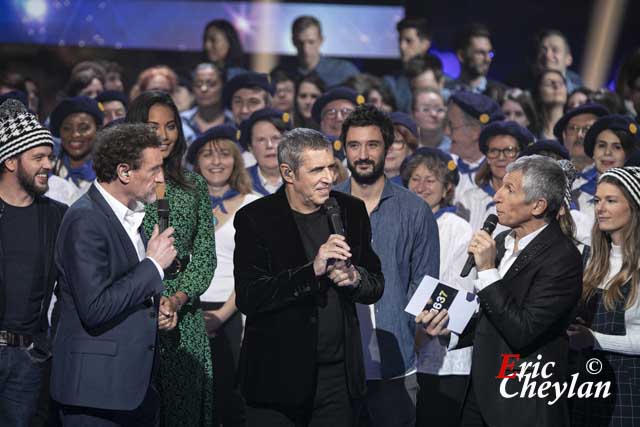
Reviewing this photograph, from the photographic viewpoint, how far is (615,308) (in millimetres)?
4234

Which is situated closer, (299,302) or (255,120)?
(299,302)

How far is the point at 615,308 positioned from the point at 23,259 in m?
2.54

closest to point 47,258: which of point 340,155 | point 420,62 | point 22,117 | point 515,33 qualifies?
point 22,117

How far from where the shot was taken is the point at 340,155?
7012 millimetres

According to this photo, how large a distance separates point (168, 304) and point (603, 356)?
1.90 meters

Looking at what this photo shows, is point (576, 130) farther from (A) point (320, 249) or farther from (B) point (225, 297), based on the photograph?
(A) point (320, 249)

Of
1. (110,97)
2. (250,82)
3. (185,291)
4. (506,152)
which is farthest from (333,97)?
(185,291)

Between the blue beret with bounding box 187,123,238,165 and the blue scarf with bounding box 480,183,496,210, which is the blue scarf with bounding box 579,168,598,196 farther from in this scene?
the blue beret with bounding box 187,123,238,165

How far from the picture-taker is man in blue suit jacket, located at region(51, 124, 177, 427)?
3551mm

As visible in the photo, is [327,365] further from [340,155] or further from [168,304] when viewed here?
[340,155]

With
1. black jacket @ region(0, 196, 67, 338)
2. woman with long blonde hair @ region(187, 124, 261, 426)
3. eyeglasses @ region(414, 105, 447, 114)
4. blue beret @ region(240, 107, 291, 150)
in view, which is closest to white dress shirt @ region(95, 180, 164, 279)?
black jacket @ region(0, 196, 67, 338)

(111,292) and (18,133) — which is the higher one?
(18,133)

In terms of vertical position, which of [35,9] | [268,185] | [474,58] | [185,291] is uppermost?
[35,9]

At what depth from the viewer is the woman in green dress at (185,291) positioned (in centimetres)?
445
